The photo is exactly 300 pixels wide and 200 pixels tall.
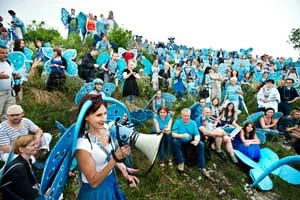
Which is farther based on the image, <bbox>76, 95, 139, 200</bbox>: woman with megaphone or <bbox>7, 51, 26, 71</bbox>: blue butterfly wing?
<bbox>7, 51, 26, 71</bbox>: blue butterfly wing

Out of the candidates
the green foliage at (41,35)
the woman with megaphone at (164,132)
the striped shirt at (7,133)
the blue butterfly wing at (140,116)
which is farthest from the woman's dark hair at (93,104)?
Result: the green foliage at (41,35)

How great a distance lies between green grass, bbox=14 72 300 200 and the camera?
439 centimetres

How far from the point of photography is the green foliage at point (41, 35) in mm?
11670

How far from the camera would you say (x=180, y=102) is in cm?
828

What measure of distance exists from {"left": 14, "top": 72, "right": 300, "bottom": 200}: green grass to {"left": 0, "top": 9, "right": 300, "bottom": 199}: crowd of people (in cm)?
20

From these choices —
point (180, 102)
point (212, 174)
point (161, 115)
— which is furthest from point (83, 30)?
point (212, 174)

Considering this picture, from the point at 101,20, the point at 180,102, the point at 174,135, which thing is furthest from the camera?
the point at 101,20

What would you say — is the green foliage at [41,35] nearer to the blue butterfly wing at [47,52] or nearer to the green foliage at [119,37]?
the green foliage at [119,37]

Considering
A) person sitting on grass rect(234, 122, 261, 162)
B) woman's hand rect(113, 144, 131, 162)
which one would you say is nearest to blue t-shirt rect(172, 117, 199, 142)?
person sitting on grass rect(234, 122, 261, 162)

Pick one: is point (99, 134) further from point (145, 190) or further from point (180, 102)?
point (180, 102)

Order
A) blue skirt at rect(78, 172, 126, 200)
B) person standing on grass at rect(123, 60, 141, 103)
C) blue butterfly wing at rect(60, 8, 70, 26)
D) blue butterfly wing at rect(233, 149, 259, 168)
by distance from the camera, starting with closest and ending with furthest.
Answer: blue skirt at rect(78, 172, 126, 200)
blue butterfly wing at rect(233, 149, 259, 168)
person standing on grass at rect(123, 60, 141, 103)
blue butterfly wing at rect(60, 8, 70, 26)

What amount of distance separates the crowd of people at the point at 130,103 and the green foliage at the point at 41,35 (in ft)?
3.19

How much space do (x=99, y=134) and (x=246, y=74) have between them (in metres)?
10.0

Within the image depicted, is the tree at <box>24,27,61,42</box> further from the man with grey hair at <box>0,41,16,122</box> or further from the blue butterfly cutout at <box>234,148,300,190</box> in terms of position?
the blue butterfly cutout at <box>234,148,300,190</box>
